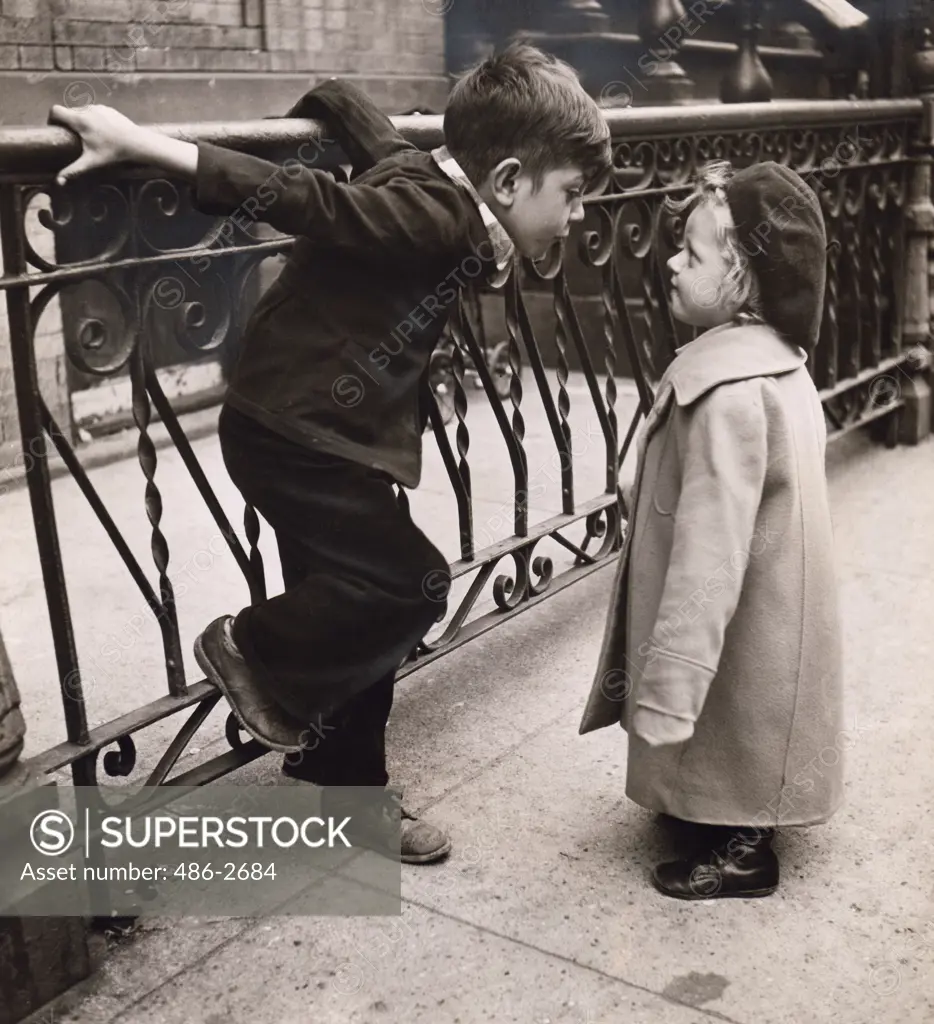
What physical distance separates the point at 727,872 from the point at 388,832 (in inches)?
26.3

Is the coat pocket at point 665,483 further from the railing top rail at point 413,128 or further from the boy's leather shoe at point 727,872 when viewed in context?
the railing top rail at point 413,128

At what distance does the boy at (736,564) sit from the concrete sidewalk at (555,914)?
15 centimetres

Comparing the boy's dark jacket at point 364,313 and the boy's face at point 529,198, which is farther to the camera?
the boy's face at point 529,198

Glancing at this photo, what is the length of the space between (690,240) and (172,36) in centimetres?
473

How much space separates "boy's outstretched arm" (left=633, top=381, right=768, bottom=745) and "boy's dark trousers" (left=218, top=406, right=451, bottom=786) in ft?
1.45

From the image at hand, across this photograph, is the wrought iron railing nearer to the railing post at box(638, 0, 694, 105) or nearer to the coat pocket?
the coat pocket

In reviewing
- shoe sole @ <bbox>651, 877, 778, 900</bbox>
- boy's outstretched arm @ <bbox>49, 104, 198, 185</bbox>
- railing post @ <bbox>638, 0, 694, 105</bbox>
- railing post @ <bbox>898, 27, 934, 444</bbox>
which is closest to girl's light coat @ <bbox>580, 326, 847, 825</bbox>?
shoe sole @ <bbox>651, 877, 778, 900</bbox>

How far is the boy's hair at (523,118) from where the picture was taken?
2.28 m

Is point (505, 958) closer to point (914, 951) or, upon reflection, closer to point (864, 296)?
point (914, 951)

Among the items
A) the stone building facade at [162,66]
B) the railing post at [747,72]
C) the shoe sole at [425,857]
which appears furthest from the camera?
the railing post at [747,72]

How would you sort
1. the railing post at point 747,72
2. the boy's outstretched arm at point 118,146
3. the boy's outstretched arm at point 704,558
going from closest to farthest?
the boy's outstretched arm at point 118,146 → the boy's outstretched arm at point 704,558 → the railing post at point 747,72

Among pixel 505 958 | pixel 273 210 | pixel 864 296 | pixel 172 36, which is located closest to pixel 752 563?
pixel 505 958

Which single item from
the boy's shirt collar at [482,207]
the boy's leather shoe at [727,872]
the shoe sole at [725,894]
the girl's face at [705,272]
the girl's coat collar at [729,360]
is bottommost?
the shoe sole at [725,894]

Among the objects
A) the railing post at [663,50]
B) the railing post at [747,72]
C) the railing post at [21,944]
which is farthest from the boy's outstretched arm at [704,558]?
the railing post at [663,50]
